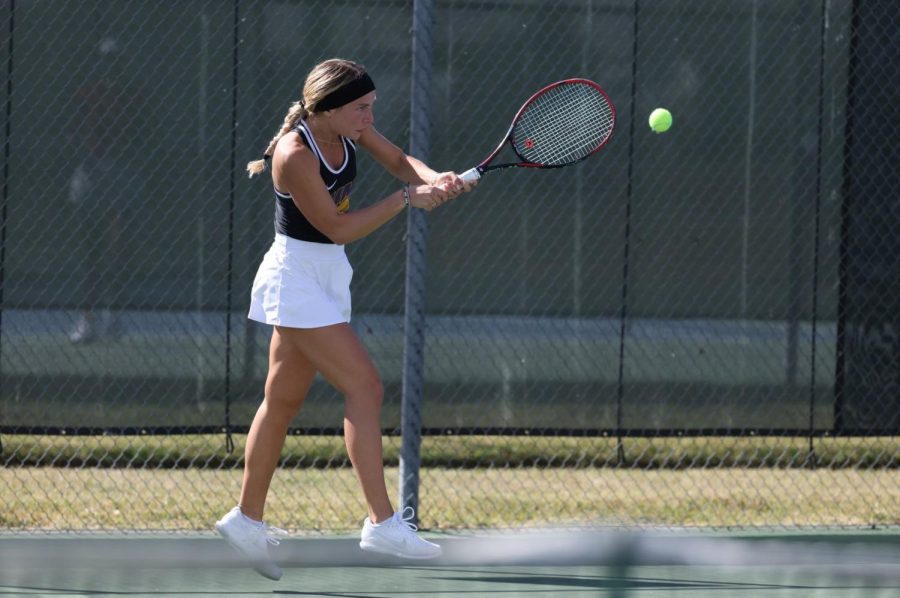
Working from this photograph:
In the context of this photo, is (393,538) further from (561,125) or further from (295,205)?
(561,125)

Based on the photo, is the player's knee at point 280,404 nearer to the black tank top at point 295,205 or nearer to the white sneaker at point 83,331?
the black tank top at point 295,205

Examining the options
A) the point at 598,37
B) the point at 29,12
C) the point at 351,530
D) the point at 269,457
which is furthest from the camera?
the point at 598,37

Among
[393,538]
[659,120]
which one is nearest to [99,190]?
[659,120]

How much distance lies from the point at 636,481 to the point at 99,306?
239 centimetres

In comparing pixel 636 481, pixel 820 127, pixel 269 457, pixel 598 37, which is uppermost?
pixel 598 37

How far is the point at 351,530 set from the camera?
4.88m

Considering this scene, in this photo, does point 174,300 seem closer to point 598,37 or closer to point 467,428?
point 467,428

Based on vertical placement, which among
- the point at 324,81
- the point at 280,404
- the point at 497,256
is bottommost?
the point at 280,404

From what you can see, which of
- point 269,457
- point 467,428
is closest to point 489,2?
point 467,428

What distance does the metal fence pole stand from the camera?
15.2 feet

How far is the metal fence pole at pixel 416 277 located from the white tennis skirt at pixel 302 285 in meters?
0.92

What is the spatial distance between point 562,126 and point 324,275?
1.02m

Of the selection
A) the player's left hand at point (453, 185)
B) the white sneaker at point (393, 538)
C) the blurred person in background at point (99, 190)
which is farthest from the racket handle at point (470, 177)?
the blurred person in background at point (99, 190)

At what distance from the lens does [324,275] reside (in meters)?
3.70
